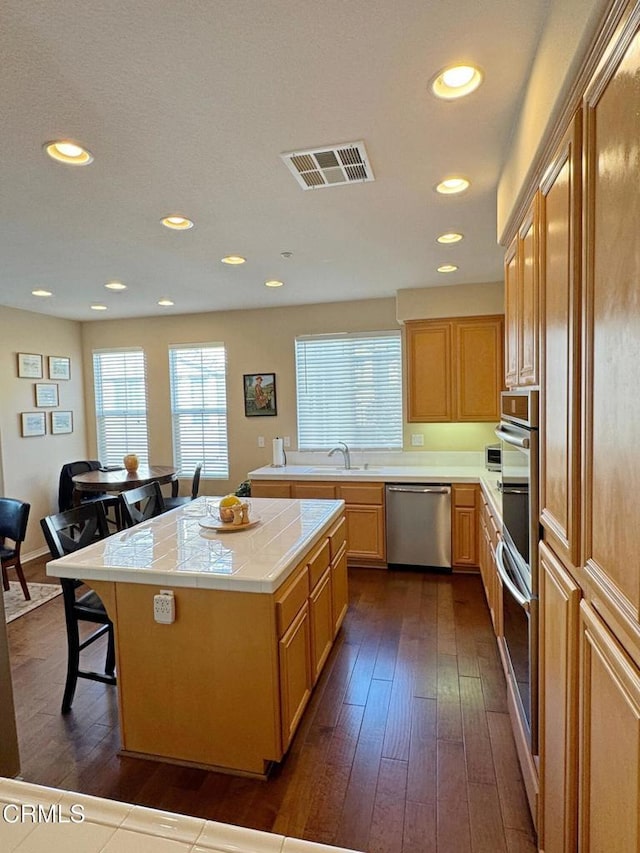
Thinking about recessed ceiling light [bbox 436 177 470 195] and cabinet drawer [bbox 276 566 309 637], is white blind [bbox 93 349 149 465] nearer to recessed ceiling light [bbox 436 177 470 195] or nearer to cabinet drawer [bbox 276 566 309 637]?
cabinet drawer [bbox 276 566 309 637]

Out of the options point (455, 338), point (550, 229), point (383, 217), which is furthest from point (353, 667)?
point (455, 338)

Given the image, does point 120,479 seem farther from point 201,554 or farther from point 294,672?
point 294,672

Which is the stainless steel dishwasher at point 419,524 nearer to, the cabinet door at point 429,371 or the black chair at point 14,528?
the cabinet door at point 429,371

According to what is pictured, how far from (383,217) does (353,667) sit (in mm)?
2646

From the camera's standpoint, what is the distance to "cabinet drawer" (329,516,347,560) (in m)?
2.77

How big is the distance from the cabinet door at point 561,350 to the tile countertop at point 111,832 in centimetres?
93

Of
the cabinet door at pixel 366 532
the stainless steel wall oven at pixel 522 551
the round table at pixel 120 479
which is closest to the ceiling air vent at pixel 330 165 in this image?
the stainless steel wall oven at pixel 522 551

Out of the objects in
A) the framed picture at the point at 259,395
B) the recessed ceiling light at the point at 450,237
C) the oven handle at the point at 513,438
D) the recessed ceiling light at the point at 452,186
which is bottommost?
the oven handle at the point at 513,438

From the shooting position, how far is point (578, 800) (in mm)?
1149

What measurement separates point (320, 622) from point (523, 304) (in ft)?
6.25

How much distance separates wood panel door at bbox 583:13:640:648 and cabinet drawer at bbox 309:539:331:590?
1491 mm

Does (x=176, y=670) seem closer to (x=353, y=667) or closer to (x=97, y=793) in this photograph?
(x=97, y=793)

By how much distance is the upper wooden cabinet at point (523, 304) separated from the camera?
62.9 inches

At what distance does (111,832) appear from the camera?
696mm
